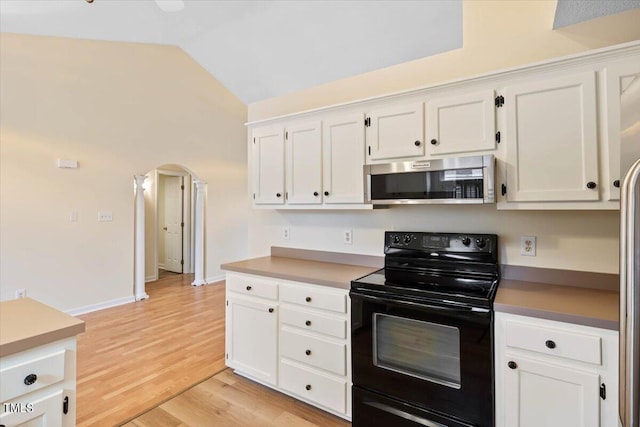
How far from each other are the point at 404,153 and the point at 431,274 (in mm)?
797

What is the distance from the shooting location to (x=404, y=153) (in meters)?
2.05

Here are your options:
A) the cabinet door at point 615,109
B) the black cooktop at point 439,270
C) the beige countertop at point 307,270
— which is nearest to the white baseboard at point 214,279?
the beige countertop at point 307,270

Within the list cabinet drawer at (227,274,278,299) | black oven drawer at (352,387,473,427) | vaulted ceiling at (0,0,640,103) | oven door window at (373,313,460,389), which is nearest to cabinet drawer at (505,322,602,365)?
oven door window at (373,313,460,389)

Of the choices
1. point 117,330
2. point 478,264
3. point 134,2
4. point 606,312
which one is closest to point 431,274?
point 478,264

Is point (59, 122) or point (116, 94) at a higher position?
point (116, 94)

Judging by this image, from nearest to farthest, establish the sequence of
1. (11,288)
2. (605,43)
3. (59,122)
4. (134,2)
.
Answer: (605,43), (134,2), (11,288), (59,122)

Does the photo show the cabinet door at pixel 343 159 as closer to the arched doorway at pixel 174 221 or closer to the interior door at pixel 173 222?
the arched doorway at pixel 174 221

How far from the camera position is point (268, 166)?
2707 mm

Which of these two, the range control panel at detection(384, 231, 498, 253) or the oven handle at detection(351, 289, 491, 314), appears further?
the range control panel at detection(384, 231, 498, 253)

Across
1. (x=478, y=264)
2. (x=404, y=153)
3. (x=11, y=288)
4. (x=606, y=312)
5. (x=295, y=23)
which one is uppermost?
(x=295, y=23)

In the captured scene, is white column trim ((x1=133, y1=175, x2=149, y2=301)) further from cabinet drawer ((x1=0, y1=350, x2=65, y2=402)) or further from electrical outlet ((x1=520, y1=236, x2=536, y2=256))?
electrical outlet ((x1=520, y1=236, x2=536, y2=256))

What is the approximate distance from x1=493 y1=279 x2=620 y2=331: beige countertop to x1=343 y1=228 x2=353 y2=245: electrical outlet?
3.60 feet

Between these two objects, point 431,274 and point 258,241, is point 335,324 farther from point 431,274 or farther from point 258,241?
point 258,241

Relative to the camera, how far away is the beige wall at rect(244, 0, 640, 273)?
1.76 metres
